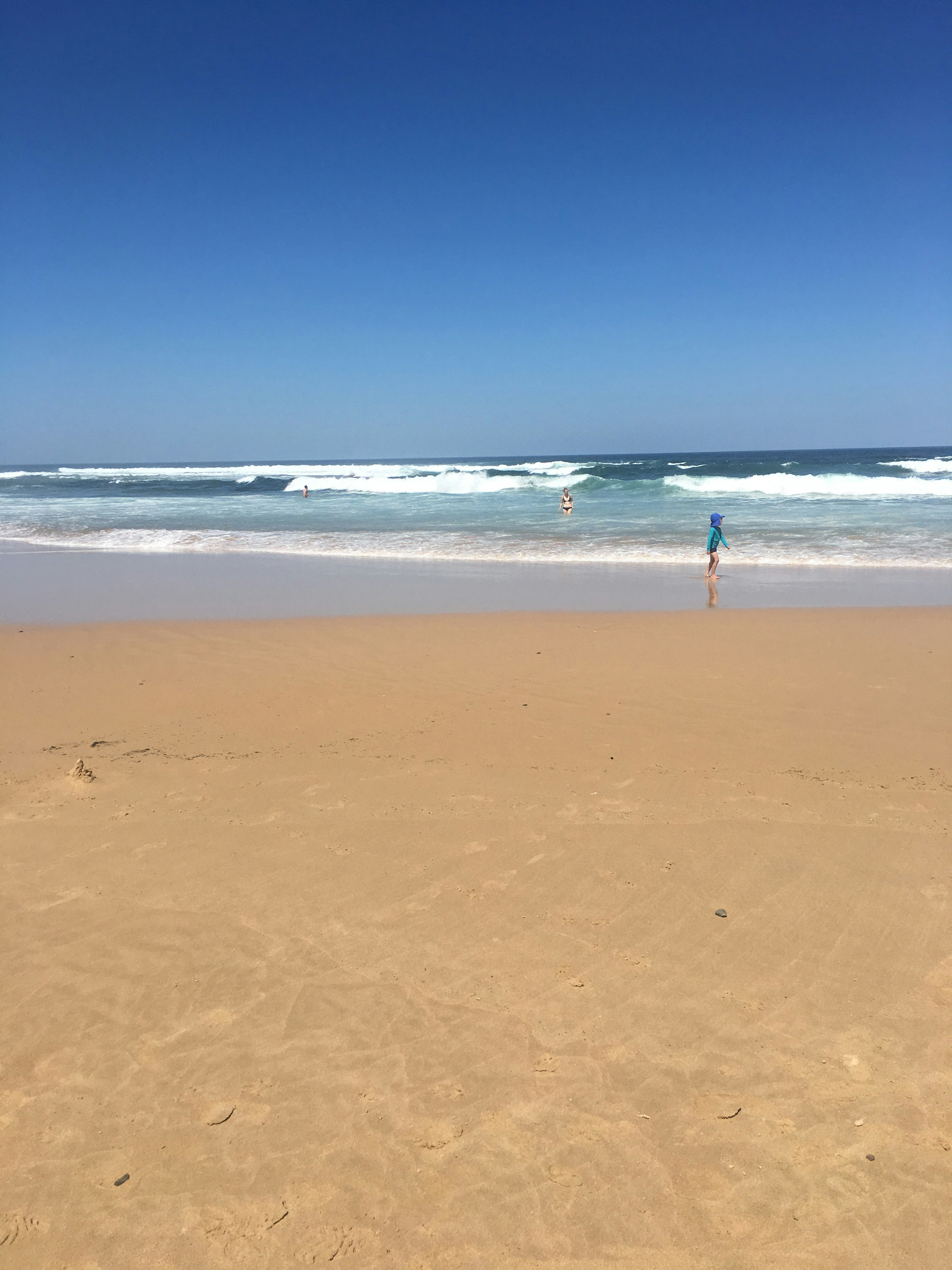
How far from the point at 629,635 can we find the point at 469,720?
11.3 feet

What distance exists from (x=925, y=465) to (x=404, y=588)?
178 feet

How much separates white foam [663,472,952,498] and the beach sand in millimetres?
34830

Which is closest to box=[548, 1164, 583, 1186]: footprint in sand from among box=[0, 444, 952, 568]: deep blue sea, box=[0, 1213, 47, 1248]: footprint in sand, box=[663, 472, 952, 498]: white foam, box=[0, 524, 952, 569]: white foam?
box=[0, 1213, 47, 1248]: footprint in sand

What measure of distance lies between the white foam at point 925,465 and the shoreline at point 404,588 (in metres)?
44.0

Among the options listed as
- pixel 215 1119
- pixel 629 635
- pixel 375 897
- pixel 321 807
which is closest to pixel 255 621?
pixel 629 635

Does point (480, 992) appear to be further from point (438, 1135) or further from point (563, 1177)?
point (563, 1177)

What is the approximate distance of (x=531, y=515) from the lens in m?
29.0

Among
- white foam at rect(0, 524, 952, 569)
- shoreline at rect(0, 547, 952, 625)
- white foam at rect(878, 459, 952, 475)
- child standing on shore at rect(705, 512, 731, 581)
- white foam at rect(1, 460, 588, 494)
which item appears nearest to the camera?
shoreline at rect(0, 547, 952, 625)

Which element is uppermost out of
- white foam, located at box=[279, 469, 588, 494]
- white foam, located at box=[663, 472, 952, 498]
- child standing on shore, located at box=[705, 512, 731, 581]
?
white foam, located at box=[279, 469, 588, 494]

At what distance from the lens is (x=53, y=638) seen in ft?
31.2

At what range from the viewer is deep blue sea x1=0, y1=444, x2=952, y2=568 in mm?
18672

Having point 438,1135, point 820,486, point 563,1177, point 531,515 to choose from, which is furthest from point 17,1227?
point 820,486

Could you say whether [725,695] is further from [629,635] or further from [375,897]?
[375,897]

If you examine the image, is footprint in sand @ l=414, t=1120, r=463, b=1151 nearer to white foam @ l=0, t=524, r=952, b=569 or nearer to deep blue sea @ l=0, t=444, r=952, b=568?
white foam @ l=0, t=524, r=952, b=569
